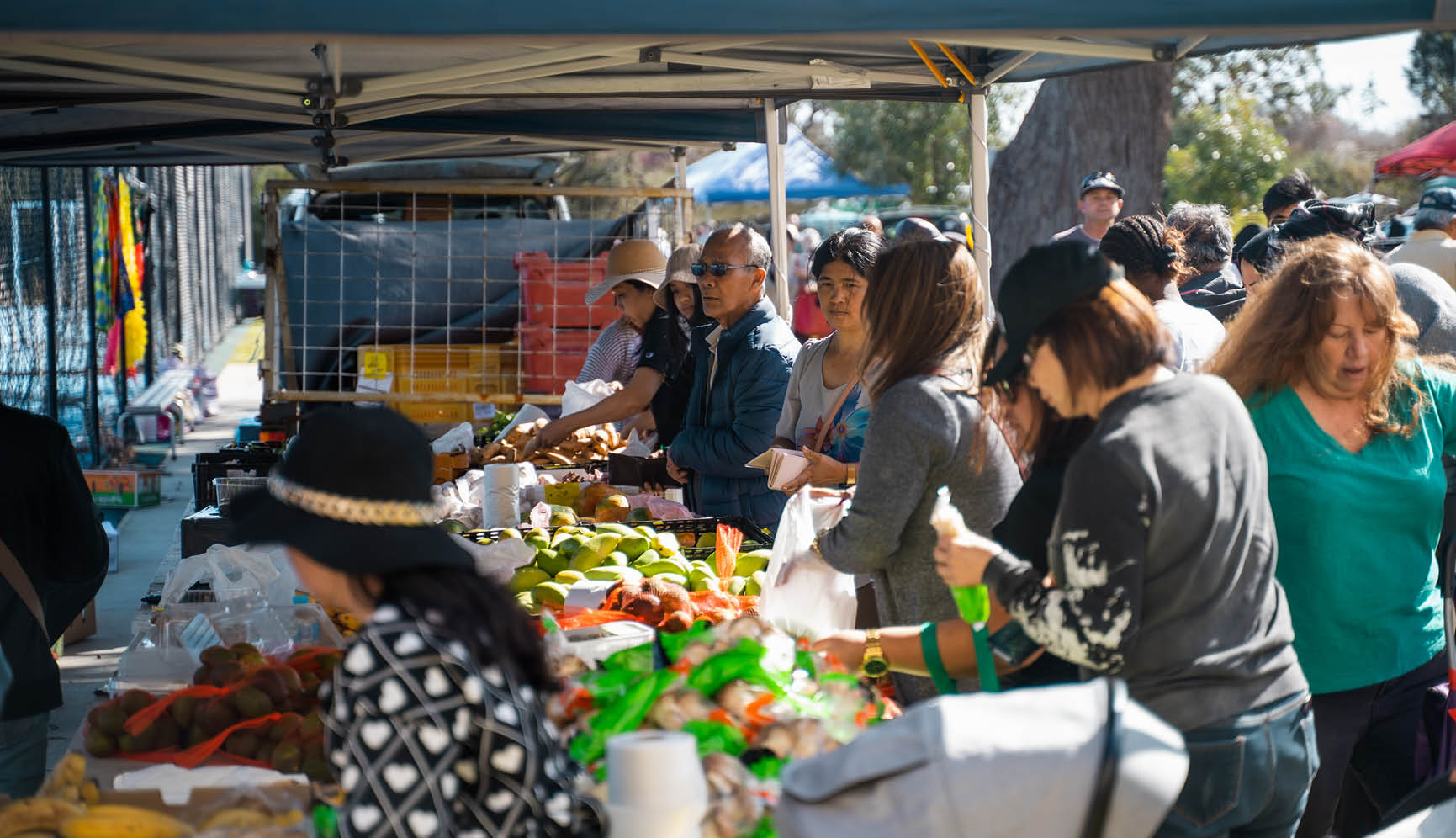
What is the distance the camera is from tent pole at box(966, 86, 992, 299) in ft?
15.7

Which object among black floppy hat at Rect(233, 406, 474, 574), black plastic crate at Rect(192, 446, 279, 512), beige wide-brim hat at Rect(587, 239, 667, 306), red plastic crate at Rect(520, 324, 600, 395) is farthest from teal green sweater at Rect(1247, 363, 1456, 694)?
red plastic crate at Rect(520, 324, 600, 395)

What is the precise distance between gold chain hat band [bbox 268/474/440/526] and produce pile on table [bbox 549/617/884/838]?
56 centimetres

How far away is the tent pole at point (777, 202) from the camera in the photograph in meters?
5.96

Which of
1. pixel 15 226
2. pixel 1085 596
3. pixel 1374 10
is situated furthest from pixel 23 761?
pixel 15 226

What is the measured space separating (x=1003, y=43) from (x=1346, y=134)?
169ft

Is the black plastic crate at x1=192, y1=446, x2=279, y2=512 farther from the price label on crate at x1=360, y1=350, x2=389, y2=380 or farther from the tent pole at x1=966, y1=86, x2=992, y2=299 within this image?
the tent pole at x1=966, y1=86, x2=992, y2=299

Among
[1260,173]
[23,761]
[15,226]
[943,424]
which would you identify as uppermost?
[1260,173]

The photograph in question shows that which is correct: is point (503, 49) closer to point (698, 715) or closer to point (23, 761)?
point (23, 761)

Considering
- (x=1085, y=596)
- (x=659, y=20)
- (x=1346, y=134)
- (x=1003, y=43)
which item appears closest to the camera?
(x=1085, y=596)

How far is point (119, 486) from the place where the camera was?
9.53 meters

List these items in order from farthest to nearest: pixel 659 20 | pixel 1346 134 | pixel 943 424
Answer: pixel 1346 134
pixel 943 424
pixel 659 20

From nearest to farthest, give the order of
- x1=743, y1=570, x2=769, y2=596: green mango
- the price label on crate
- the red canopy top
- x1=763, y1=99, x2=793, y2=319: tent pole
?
x1=743, y1=570, x2=769, y2=596: green mango
x1=763, y1=99, x2=793, y2=319: tent pole
the price label on crate
the red canopy top

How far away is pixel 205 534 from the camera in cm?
454

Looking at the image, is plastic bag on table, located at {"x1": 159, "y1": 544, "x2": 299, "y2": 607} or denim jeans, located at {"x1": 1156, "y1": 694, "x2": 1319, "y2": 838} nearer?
denim jeans, located at {"x1": 1156, "y1": 694, "x2": 1319, "y2": 838}
